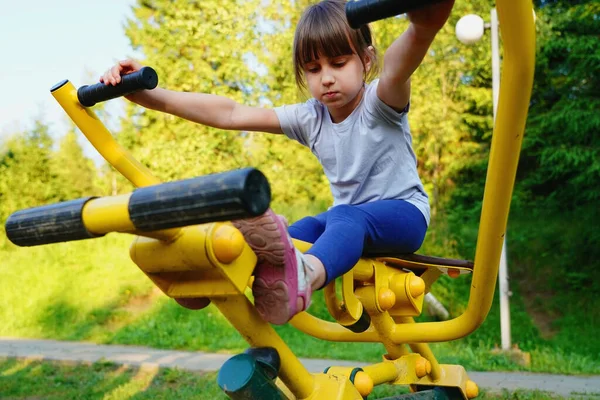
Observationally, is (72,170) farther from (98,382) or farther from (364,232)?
(364,232)

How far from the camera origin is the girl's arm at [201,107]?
1.58 metres

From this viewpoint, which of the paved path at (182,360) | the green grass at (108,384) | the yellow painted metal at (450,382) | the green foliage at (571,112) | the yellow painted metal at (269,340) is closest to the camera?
the yellow painted metal at (269,340)

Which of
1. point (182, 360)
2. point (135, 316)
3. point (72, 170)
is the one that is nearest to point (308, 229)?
point (182, 360)

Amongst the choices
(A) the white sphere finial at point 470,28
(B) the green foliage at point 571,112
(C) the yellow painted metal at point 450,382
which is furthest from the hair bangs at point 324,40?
(B) the green foliage at point 571,112

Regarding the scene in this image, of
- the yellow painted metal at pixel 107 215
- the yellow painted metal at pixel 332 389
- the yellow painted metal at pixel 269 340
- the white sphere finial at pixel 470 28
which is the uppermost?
the yellow painted metal at pixel 107 215

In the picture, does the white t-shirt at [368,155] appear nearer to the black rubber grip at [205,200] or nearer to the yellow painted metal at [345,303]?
the yellow painted metal at [345,303]

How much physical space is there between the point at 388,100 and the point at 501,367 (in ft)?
10.2

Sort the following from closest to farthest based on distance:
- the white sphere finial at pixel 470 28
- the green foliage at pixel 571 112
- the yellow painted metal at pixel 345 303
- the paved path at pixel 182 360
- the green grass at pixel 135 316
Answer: the yellow painted metal at pixel 345 303
the paved path at pixel 182 360
the white sphere finial at pixel 470 28
the green grass at pixel 135 316
the green foliage at pixel 571 112

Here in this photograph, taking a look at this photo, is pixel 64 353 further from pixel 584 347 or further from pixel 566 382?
pixel 584 347

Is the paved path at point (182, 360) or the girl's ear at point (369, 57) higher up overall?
the girl's ear at point (369, 57)

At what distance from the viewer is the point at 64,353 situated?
4.98 meters

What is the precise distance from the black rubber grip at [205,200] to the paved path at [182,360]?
2781mm

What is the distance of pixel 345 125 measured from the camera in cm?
179

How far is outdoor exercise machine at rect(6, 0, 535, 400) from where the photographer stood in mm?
924
